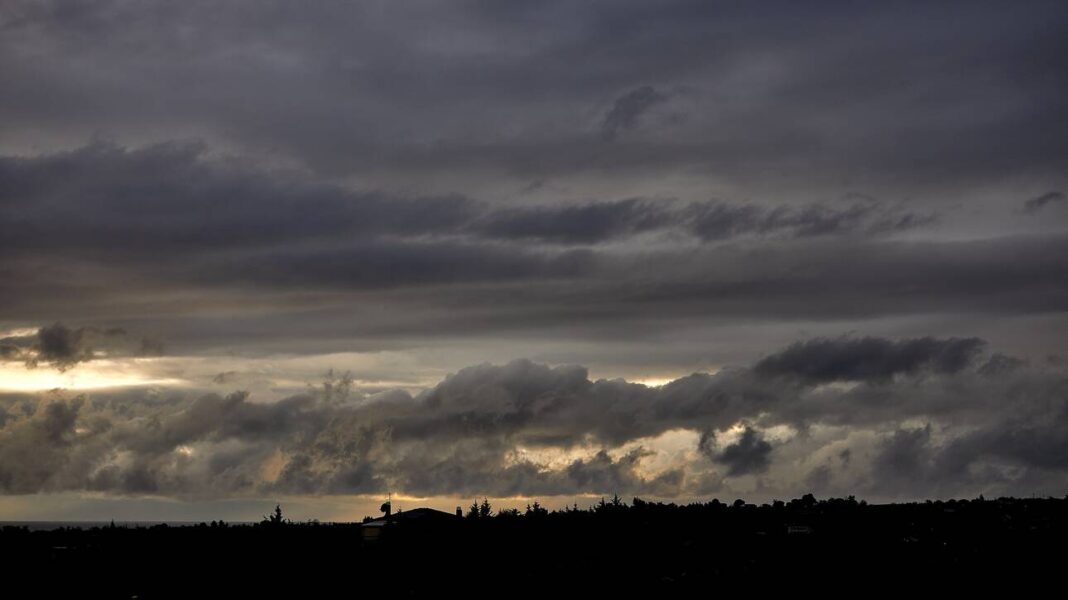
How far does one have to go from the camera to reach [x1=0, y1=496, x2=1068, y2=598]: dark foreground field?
317ft

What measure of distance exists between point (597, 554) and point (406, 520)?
29297 millimetres

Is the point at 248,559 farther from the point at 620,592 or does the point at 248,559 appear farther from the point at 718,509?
the point at 718,509

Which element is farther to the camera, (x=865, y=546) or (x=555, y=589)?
(x=865, y=546)

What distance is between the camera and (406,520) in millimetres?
131375

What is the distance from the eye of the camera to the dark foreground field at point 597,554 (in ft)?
317

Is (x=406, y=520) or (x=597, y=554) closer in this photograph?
(x=597, y=554)

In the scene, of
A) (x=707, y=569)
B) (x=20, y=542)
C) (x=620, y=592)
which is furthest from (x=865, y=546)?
(x=20, y=542)

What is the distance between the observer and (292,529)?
143m

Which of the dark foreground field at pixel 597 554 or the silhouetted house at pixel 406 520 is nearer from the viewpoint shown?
the dark foreground field at pixel 597 554

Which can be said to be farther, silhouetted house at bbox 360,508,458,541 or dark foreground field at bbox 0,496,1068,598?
silhouetted house at bbox 360,508,458,541

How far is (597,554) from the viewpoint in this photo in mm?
108125

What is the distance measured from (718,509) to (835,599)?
1617 inches

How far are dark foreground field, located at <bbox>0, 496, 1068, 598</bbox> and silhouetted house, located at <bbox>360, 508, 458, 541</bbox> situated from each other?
0.40m

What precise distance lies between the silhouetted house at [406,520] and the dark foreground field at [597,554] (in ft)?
1.31
